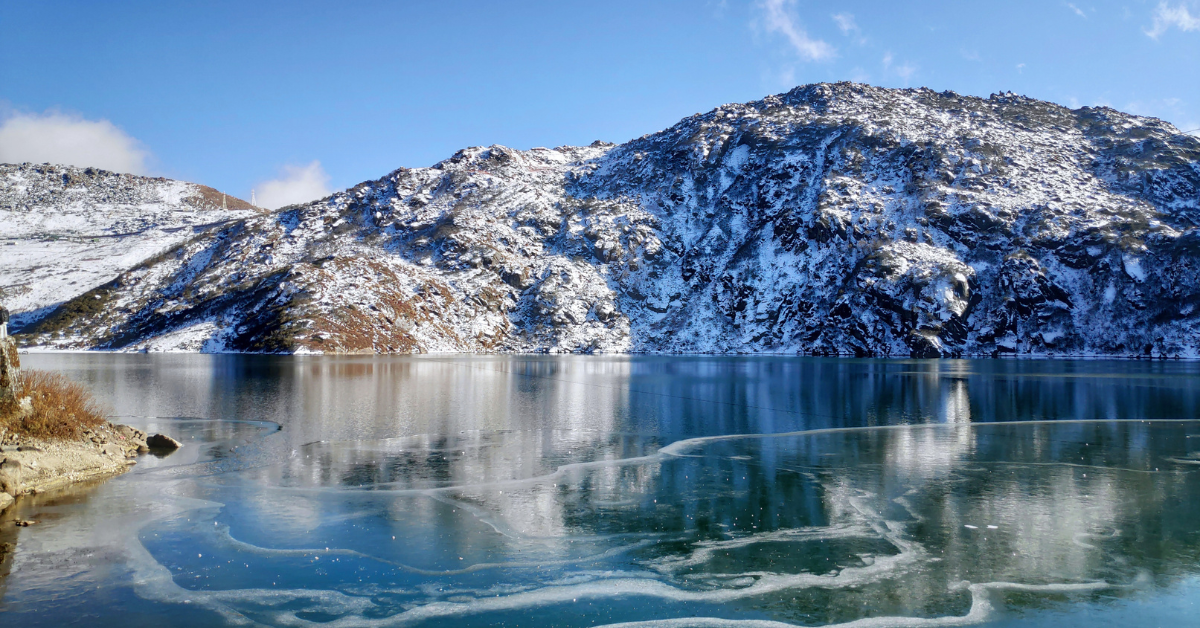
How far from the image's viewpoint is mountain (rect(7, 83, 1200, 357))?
13888 cm

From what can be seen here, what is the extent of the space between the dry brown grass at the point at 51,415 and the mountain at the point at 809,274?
113 metres

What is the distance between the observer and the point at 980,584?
13.9 m

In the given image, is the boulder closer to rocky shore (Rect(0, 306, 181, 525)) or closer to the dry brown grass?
rocky shore (Rect(0, 306, 181, 525))

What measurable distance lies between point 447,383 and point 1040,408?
47954mm

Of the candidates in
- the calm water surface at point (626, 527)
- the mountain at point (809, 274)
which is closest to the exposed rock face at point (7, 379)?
the calm water surface at point (626, 527)

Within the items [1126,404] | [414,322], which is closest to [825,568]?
[1126,404]

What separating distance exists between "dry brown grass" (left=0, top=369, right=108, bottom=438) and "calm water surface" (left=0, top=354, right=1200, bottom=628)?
2.94 meters

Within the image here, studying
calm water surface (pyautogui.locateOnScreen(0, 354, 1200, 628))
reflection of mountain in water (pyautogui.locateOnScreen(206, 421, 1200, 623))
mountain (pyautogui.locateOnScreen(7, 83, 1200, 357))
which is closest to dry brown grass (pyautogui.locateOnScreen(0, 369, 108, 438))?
calm water surface (pyautogui.locateOnScreen(0, 354, 1200, 628))

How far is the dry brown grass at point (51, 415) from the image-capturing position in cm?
2408

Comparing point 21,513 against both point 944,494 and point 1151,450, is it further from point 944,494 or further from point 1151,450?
point 1151,450

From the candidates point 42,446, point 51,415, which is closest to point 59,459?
point 42,446

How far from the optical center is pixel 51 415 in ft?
82.0

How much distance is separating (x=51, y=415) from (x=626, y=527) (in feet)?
72.1

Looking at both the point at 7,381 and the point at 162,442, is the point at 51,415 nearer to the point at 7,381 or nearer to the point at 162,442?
the point at 7,381
